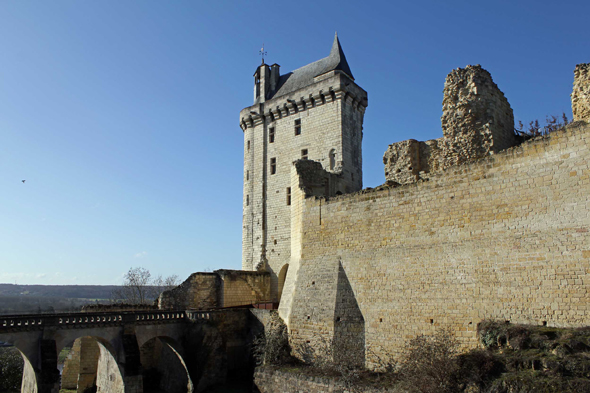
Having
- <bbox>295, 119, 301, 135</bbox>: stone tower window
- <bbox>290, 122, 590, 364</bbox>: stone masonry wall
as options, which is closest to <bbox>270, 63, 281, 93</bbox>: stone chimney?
<bbox>295, 119, 301, 135</bbox>: stone tower window

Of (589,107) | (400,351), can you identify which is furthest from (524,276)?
(589,107)

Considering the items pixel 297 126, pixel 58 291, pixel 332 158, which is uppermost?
pixel 297 126

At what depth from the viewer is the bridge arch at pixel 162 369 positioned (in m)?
17.8

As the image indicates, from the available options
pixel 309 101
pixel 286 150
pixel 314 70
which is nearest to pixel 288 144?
pixel 286 150

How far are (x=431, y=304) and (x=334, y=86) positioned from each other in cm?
1372

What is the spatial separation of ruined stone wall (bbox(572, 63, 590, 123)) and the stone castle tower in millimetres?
11226

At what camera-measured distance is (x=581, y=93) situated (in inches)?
452

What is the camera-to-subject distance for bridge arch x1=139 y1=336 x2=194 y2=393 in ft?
58.2

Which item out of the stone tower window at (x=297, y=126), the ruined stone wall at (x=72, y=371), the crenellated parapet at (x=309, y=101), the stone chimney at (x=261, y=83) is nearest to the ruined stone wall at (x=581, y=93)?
the crenellated parapet at (x=309, y=101)

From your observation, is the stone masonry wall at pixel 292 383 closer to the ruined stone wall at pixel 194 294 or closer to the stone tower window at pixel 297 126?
the ruined stone wall at pixel 194 294

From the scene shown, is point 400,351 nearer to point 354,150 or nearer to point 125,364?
point 125,364

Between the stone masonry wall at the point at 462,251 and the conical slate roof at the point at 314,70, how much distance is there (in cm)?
1152

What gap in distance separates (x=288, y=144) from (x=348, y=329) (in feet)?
42.4

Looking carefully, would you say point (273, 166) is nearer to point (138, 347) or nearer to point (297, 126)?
point (297, 126)
